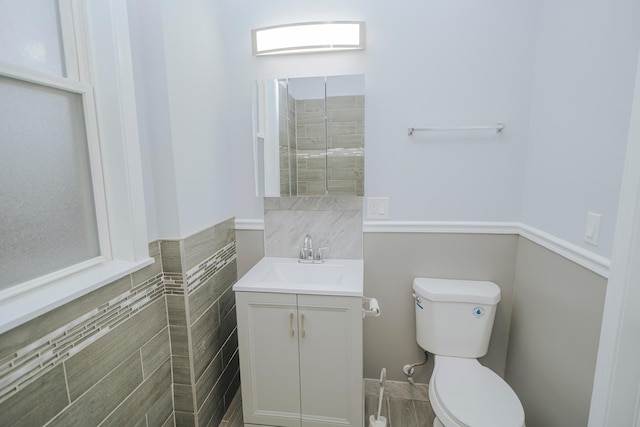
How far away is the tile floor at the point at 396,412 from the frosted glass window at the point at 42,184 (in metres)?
1.21

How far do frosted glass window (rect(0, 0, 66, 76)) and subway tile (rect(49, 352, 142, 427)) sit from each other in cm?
103

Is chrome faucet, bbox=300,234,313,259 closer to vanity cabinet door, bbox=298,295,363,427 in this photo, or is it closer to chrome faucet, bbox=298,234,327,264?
chrome faucet, bbox=298,234,327,264

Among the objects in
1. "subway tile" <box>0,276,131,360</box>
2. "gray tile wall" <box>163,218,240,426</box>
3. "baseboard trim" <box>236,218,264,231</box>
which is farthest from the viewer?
"baseboard trim" <box>236,218,264,231</box>

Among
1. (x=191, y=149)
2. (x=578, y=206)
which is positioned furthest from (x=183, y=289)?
(x=578, y=206)

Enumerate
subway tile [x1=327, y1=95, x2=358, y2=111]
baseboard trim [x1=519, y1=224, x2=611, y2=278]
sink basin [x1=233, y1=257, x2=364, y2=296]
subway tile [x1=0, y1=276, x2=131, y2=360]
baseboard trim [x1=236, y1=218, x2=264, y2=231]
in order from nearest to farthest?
subway tile [x1=0, y1=276, x2=131, y2=360]
baseboard trim [x1=519, y1=224, x2=611, y2=278]
sink basin [x1=233, y1=257, x2=364, y2=296]
subway tile [x1=327, y1=95, x2=358, y2=111]
baseboard trim [x1=236, y1=218, x2=264, y2=231]

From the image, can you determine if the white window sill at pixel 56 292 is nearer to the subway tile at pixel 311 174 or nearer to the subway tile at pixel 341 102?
the subway tile at pixel 311 174

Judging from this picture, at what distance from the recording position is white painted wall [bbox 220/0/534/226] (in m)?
1.51

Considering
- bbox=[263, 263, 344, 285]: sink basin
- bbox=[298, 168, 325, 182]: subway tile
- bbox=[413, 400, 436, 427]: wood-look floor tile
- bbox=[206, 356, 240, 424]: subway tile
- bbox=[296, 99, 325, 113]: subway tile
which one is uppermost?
bbox=[296, 99, 325, 113]: subway tile

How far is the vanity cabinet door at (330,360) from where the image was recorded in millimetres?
1364

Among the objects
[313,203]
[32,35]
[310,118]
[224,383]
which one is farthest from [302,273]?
[32,35]

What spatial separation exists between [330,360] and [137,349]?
32.5 inches

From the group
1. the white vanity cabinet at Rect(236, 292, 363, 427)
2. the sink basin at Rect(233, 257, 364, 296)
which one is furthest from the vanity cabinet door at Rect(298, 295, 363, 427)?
the sink basin at Rect(233, 257, 364, 296)

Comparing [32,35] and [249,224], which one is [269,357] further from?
[32,35]

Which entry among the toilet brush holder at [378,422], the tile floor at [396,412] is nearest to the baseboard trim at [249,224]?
the tile floor at [396,412]
